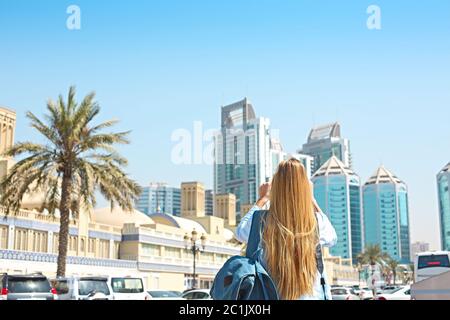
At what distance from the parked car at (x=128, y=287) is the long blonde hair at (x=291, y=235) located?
16.0 meters

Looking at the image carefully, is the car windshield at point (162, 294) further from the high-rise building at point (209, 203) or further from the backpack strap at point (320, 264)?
the high-rise building at point (209, 203)

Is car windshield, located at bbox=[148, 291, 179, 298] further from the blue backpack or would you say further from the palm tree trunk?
the blue backpack

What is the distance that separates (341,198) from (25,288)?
111 metres

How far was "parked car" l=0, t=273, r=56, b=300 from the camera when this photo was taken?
1449 cm

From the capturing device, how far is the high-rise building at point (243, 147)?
6800 centimetres

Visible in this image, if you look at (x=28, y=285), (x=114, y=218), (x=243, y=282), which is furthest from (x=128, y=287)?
(x=114, y=218)

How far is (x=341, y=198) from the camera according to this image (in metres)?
122

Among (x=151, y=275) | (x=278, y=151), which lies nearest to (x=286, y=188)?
(x=151, y=275)

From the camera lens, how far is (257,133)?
66312 millimetres

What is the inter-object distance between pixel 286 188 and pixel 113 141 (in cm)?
2198

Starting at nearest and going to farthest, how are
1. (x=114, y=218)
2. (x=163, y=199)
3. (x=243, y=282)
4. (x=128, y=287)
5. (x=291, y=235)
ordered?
(x=243, y=282) < (x=291, y=235) < (x=128, y=287) < (x=114, y=218) < (x=163, y=199)

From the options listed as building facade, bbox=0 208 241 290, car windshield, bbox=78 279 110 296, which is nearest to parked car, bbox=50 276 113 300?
car windshield, bbox=78 279 110 296

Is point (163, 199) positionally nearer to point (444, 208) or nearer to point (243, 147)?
point (243, 147)
